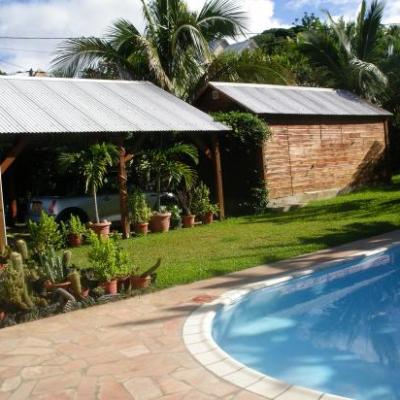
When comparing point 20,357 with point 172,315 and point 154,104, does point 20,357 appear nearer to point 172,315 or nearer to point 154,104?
point 172,315

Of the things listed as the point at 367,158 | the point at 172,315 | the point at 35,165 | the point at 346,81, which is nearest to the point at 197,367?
the point at 172,315

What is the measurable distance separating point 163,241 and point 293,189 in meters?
6.44

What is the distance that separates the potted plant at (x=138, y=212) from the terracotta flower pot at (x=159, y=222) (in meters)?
0.30

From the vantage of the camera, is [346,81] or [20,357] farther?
[346,81]

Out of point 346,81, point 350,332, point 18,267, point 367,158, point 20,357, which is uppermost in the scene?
point 346,81

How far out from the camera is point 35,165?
1884cm

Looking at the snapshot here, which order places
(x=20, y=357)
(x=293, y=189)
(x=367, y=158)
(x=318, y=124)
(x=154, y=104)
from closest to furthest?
(x=20, y=357), (x=154, y=104), (x=293, y=189), (x=318, y=124), (x=367, y=158)

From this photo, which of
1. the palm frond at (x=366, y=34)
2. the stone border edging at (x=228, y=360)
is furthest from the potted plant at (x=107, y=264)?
the palm frond at (x=366, y=34)

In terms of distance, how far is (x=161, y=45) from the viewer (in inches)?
742

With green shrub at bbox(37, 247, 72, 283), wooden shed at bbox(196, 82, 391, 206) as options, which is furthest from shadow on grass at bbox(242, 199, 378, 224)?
green shrub at bbox(37, 247, 72, 283)

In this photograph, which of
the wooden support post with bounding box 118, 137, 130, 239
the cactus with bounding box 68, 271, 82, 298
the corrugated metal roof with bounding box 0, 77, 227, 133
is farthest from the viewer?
the wooden support post with bounding box 118, 137, 130, 239

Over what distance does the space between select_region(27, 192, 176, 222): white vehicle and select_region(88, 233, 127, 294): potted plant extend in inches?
269

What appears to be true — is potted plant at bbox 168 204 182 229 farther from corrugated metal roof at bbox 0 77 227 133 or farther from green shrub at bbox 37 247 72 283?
green shrub at bbox 37 247 72 283

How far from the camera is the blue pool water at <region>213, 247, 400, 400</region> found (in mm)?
5742
